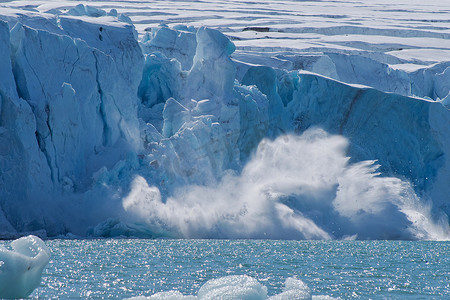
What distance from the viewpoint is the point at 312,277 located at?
11797 millimetres

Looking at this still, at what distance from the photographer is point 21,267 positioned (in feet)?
29.1

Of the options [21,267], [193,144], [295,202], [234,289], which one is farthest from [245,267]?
[193,144]

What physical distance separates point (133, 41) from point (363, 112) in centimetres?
528

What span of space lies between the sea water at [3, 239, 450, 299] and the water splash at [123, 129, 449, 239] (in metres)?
0.32

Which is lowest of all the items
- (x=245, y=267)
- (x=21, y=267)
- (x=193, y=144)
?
(x=193, y=144)

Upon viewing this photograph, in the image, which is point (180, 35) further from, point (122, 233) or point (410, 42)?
point (410, 42)

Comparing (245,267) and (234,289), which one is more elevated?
(234,289)

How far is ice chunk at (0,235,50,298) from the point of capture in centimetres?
878

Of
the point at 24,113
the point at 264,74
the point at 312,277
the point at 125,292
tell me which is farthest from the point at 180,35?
the point at 125,292

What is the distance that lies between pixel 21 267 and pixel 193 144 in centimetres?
962

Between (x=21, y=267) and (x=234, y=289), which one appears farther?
(x=21, y=267)

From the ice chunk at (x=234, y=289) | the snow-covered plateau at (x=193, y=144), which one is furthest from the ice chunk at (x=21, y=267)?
the snow-covered plateau at (x=193, y=144)

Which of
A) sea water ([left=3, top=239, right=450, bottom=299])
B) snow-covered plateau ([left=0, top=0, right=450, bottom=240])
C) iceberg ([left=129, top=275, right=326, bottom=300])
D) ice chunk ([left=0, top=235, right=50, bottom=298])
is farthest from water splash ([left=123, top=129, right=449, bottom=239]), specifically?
iceberg ([left=129, top=275, right=326, bottom=300])

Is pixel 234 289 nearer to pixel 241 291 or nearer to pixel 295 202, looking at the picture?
pixel 241 291
